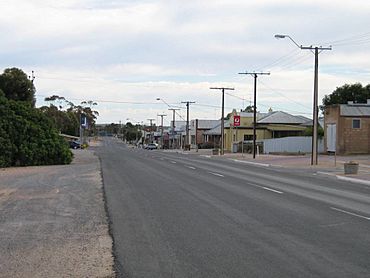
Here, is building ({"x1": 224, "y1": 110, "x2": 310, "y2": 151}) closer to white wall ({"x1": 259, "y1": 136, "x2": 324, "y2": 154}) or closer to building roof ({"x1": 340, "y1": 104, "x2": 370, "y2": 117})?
white wall ({"x1": 259, "y1": 136, "x2": 324, "y2": 154})

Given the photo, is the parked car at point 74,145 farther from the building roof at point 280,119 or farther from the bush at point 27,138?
the bush at point 27,138

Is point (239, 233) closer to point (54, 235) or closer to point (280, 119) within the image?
point (54, 235)

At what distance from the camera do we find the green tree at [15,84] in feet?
205

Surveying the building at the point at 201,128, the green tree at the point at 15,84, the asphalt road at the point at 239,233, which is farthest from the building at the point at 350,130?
the building at the point at 201,128

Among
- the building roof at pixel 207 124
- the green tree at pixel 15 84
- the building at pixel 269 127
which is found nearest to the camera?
the green tree at pixel 15 84

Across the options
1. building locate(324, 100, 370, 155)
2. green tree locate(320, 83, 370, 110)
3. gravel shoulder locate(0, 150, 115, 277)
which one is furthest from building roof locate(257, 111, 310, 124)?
gravel shoulder locate(0, 150, 115, 277)

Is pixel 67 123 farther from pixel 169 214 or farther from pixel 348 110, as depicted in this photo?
pixel 169 214

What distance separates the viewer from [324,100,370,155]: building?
56.7m

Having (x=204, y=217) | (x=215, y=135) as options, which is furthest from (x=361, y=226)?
(x=215, y=135)

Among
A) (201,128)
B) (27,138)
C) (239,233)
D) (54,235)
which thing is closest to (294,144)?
(27,138)

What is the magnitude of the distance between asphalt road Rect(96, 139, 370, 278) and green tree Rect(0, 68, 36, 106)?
150 feet

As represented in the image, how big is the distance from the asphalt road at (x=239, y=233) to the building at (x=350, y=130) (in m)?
37.6

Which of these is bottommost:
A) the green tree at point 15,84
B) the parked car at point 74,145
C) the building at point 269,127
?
the parked car at point 74,145

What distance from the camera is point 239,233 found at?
11289 millimetres
